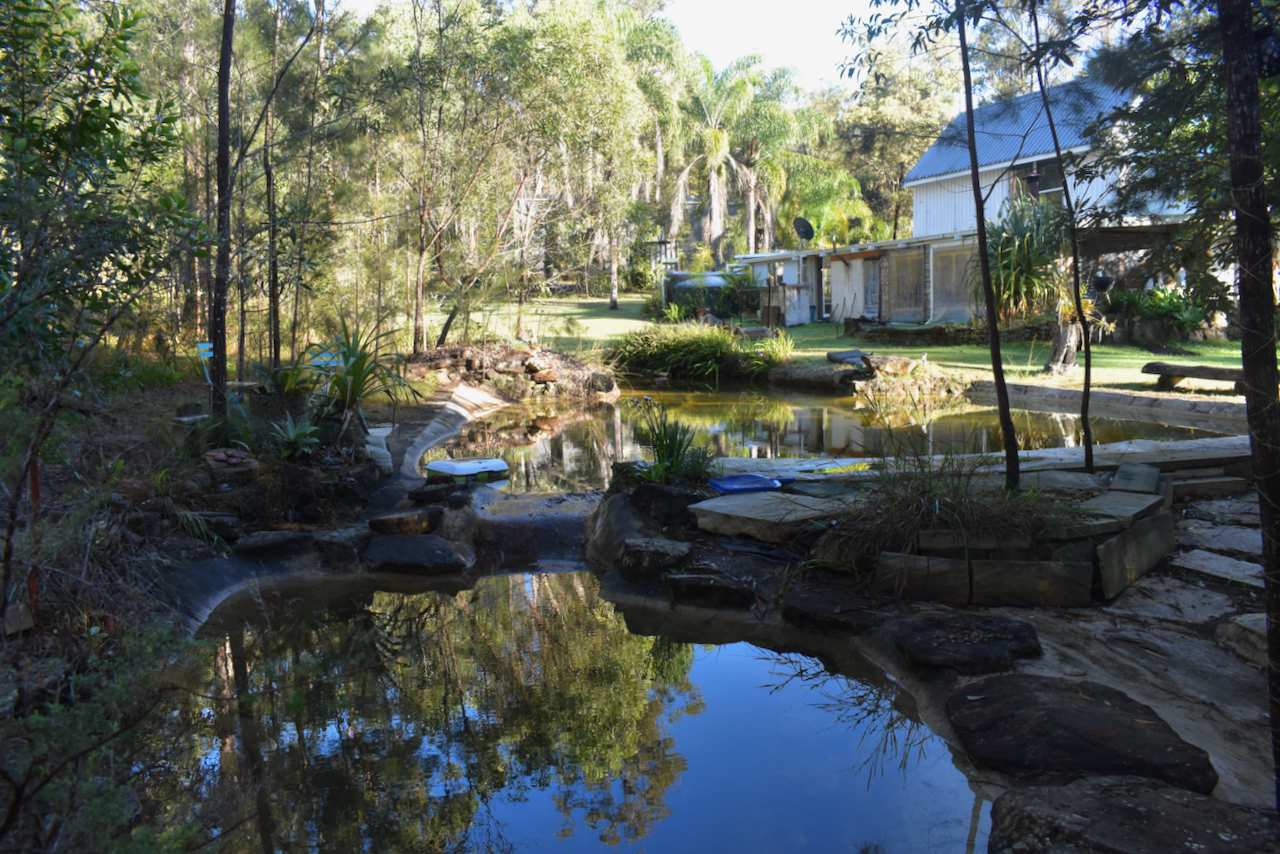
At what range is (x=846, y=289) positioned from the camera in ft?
88.5

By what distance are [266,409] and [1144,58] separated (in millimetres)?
7458

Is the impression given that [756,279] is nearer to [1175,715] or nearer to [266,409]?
[266,409]

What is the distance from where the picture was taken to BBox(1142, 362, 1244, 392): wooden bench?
11930mm

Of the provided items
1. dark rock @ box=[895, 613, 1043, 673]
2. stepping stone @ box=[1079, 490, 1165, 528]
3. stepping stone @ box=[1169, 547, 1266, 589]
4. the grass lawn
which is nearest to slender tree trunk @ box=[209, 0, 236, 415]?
dark rock @ box=[895, 613, 1043, 673]

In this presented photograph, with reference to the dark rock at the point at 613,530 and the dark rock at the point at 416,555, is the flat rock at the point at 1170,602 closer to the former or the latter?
the dark rock at the point at 613,530

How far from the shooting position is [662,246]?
39125 millimetres

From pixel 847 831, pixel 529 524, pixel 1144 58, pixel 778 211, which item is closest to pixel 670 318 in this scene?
pixel 778 211

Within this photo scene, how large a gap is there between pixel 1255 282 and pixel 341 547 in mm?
5479

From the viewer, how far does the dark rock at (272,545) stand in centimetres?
611

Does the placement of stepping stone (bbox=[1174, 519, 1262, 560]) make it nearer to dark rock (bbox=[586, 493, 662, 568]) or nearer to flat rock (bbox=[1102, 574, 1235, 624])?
flat rock (bbox=[1102, 574, 1235, 624])

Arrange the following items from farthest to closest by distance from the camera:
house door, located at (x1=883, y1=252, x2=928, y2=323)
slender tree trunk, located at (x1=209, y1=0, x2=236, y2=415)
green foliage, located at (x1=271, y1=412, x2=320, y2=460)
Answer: house door, located at (x1=883, y1=252, x2=928, y2=323), green foliage, located at (x1=271, y1=412, x2=320, y2=460), slender tree trunk, located at (x1=209, y1=0, x2=236, y2=415)

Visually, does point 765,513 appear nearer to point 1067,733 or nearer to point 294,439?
point 1067,733

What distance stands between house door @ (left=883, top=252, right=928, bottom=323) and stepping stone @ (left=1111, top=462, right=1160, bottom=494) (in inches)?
701

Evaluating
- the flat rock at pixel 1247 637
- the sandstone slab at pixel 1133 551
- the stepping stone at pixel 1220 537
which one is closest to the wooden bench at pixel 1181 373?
the stepping stone at pixel 1220 537
